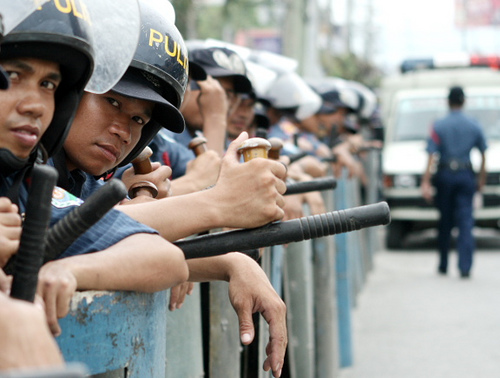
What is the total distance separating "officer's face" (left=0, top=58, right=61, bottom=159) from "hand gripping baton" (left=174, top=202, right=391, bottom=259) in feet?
1.49

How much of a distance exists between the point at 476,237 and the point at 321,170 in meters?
9.90

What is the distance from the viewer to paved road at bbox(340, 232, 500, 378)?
6.95m

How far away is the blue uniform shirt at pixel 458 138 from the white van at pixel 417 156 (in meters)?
1.56

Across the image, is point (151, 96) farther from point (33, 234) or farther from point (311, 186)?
point (33, 234)

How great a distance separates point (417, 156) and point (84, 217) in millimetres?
12885

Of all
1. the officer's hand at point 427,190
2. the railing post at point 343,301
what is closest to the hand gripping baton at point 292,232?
the railing post at point 343,301

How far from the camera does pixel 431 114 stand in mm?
15359

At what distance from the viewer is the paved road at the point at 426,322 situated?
22.8 ft

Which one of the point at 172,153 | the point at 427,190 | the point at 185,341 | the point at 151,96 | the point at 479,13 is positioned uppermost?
the point at 479,13

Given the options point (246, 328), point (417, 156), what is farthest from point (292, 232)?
point (417, 156)

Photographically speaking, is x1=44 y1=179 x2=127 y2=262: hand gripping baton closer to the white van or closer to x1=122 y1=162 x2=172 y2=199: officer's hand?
x1=122 y1=162 x2=172 y2=199: officer's hand

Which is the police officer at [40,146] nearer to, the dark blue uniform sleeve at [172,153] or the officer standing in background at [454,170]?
the dark blue uniform sleeve at [172,153]

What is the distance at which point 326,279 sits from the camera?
20.2 ft

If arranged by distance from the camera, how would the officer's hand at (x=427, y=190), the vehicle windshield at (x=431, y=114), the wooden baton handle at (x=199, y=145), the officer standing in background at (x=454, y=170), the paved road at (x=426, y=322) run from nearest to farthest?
the wooden baton handle at (x=199, y=145)
the paved road at (x=426, y=322)
the officer standing in background at (x=454, y=170)
the officer's hand at (x=427, y=190)
the vehicle windshield at (x=431, y=114)
